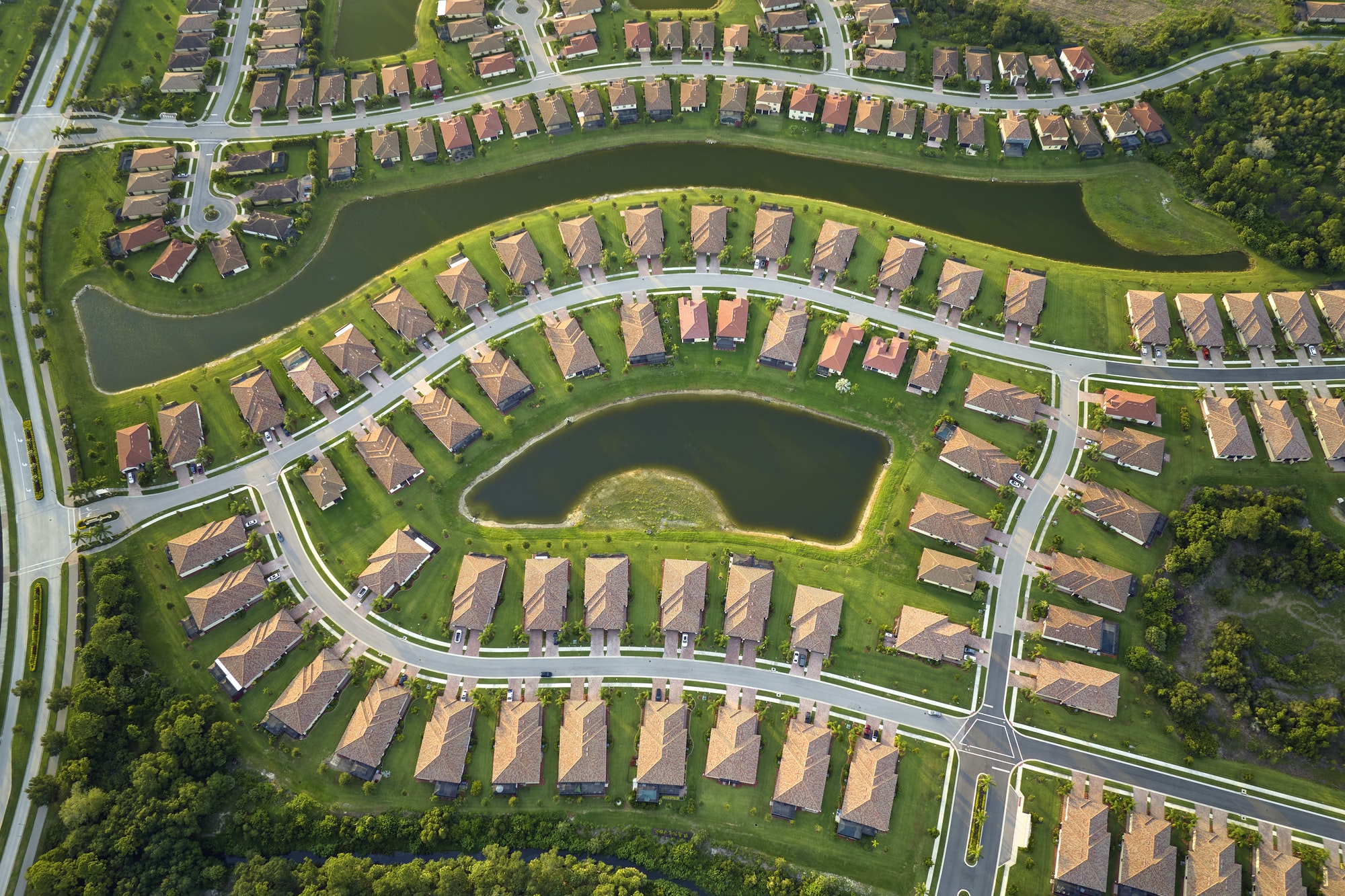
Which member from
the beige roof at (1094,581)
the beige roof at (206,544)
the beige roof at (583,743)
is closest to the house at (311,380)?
the beige roof at (206,544)

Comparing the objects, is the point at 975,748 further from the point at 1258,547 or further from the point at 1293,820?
the point at 1258,547

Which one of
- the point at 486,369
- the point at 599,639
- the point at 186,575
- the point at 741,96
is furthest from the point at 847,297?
the point at 186,575

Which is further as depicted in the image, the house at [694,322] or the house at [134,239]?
the house at [134,239]

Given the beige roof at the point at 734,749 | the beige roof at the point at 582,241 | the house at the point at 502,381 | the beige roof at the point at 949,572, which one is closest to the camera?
the beige roof at the point at 734,749

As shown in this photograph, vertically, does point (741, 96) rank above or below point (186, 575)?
above

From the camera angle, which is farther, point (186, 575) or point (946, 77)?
point (946, 77)

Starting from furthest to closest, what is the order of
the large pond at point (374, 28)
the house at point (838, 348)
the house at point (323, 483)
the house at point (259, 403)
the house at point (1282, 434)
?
the large pond at point (374, 28) < the house at point (838, 348) < the house at point (259, 403) < the house at point (1282, 434) < the house at point (323, 483)

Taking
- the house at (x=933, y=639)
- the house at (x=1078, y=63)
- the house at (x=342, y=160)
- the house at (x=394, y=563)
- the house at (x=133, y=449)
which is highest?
the house at (x=1078, y=63)

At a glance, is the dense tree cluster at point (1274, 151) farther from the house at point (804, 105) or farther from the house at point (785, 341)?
the house at point (785, 341)
